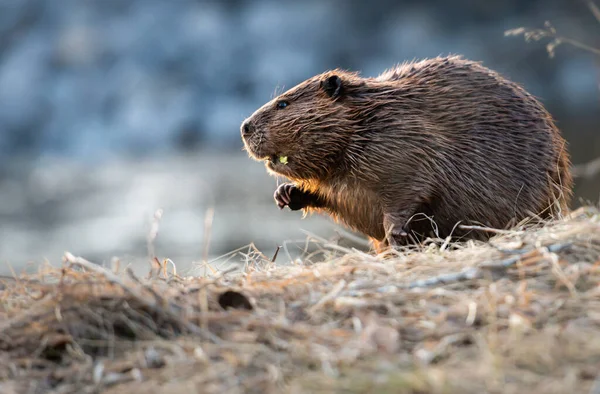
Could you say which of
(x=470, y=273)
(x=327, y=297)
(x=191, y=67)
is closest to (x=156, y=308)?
(x=327, y=297)

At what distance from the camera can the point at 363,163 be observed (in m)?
3.52

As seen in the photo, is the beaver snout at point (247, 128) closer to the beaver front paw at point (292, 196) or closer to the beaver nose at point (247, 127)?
the beaver nose at point (247, 127)

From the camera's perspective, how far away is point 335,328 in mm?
2080

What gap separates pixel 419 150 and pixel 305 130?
545 millimetres

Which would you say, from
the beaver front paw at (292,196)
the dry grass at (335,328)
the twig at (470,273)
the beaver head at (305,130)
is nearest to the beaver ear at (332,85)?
the beaver head at (305,130)

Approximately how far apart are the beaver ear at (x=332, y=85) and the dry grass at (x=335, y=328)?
1.28m

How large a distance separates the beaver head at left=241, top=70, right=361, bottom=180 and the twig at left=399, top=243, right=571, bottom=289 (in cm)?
136

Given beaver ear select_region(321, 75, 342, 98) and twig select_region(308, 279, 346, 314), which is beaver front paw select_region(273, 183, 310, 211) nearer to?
beaver ear select_region(321, 75, 342, 98)

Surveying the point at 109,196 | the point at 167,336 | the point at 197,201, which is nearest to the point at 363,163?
the point at 167,336

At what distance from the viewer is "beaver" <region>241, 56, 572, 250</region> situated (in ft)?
11.3

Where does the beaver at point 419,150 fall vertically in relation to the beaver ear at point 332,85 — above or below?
below

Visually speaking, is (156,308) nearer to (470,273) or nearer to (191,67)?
(470,273)

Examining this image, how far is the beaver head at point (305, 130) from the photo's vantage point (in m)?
3.61

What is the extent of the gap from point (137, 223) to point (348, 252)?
11729 millimetres
